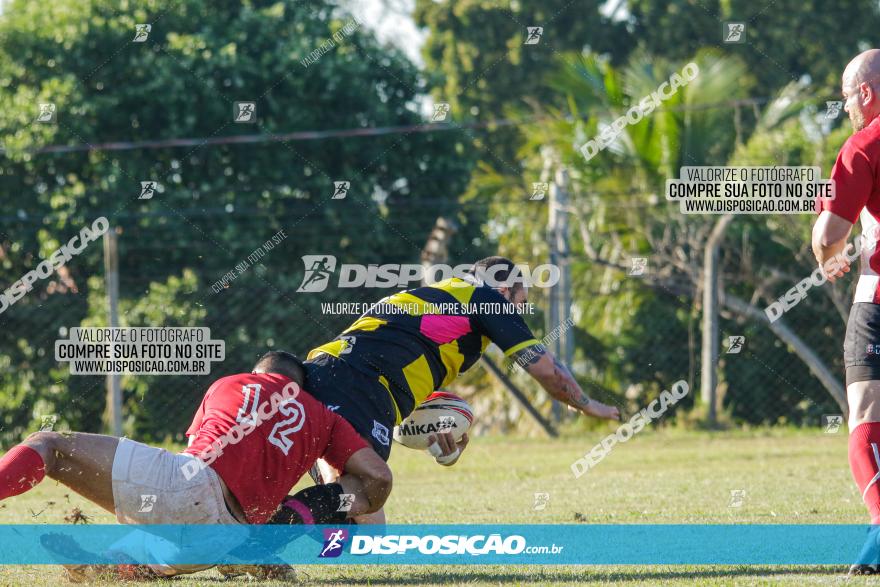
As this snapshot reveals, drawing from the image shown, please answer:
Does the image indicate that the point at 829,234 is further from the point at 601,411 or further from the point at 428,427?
the point at 428,427

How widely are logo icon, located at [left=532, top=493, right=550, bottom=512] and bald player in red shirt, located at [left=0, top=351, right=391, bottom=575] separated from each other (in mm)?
2544

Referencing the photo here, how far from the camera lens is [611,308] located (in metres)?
16.5

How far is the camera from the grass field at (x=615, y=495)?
5.55 meters

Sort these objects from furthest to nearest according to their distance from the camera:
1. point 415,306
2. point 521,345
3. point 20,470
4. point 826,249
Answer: point 415,306 < point 521,345 < point 826,249 < point 20,470

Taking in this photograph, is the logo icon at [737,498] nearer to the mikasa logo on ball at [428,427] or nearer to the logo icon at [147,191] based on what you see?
the mikasa logo on ball at [428,427]

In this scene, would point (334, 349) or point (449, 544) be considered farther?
point (334, 349)

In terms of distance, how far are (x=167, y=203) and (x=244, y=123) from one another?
5.73 ft

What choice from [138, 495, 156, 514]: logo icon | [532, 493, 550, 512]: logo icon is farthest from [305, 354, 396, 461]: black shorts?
[532, 493, 550, 512]: logo icon

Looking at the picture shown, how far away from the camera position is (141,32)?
1686cm

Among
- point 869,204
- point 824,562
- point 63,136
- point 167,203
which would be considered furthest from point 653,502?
point 63,136

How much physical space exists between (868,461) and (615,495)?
139 inches

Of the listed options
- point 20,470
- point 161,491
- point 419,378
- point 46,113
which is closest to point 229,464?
point 161,491

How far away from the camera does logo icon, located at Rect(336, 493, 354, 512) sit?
220 inches

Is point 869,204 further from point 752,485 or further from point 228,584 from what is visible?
point 752,485
